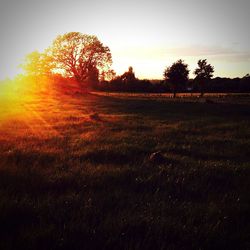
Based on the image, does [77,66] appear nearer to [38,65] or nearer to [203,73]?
[38,65]

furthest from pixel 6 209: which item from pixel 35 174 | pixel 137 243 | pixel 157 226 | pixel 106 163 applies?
pixel 106 163

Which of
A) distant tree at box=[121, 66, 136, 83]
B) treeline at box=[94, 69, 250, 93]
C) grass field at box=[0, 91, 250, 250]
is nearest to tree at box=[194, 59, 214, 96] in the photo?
treeline at box=[94, 69, 250, 93]

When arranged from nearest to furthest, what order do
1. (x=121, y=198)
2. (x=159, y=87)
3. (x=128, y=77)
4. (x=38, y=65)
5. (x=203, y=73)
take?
(x=121, y=198) → (x=38, y=65) → (x=203, y=73) → (x=159, y=87) → (x=128, y=77)

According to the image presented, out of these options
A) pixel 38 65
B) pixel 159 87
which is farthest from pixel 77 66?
pixel 159 87

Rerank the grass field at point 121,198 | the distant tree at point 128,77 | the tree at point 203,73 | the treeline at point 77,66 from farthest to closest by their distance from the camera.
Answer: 1. the distant tree at point 128,77
2. the tree at point 203,73
3. the treeline at point 77,66
4. the grass field at point 121,198

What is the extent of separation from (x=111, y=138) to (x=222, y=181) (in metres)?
5.90

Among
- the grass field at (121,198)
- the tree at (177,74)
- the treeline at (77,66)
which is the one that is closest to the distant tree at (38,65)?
the treeline at (77,66)

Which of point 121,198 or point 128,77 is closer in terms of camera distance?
point 121,198

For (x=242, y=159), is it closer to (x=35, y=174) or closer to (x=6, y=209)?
(x=35, y=174)

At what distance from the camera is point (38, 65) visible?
5603 cm

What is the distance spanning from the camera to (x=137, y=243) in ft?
11.3

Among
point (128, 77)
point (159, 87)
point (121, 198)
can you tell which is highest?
point (128, 77)

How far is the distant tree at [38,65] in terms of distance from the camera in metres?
55.1

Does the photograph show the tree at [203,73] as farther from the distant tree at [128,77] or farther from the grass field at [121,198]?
the grass field at [121,198]
